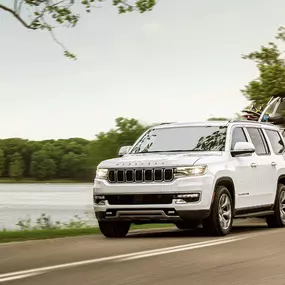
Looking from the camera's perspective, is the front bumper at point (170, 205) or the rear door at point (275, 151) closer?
the front bumper at point (170, 205)

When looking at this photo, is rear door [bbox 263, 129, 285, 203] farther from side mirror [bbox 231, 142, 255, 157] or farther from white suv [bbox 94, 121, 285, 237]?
side mirror [bbox 231, 142, 255, 157]

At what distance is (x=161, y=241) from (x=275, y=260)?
330cm

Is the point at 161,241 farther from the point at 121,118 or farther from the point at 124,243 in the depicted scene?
the point at 121,118

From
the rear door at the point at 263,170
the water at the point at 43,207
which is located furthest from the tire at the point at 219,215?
the water at the point at 43,207

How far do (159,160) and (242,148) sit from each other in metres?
1.55

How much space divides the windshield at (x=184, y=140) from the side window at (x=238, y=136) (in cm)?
24

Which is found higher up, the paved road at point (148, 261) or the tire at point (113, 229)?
the paved road at point (148, 261)

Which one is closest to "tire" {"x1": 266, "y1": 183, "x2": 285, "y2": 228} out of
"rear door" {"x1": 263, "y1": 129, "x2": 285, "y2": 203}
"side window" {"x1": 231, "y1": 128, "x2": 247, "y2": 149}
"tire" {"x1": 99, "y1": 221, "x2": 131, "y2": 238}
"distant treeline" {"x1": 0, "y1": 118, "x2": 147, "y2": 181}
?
"rear door" {"x1": 263, "y1": 129, "x2": 285, "y2": 203}

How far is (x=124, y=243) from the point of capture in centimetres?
1322

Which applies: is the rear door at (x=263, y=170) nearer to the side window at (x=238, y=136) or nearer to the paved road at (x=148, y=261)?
the side window at (x=238, y=136)

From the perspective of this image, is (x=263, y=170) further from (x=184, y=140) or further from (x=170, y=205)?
(x=170, y=205)

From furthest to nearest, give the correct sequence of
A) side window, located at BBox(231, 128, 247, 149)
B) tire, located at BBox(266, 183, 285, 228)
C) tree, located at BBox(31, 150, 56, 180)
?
tree, located at BBox(31, 150, 56, 180)
tire, located at BBox(266, 183, 285, 228)
side window, located at BBox(231, 128, 247, 149)

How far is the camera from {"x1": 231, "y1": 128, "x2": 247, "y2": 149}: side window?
15.4 metres

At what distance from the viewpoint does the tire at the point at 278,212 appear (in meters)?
16.6
